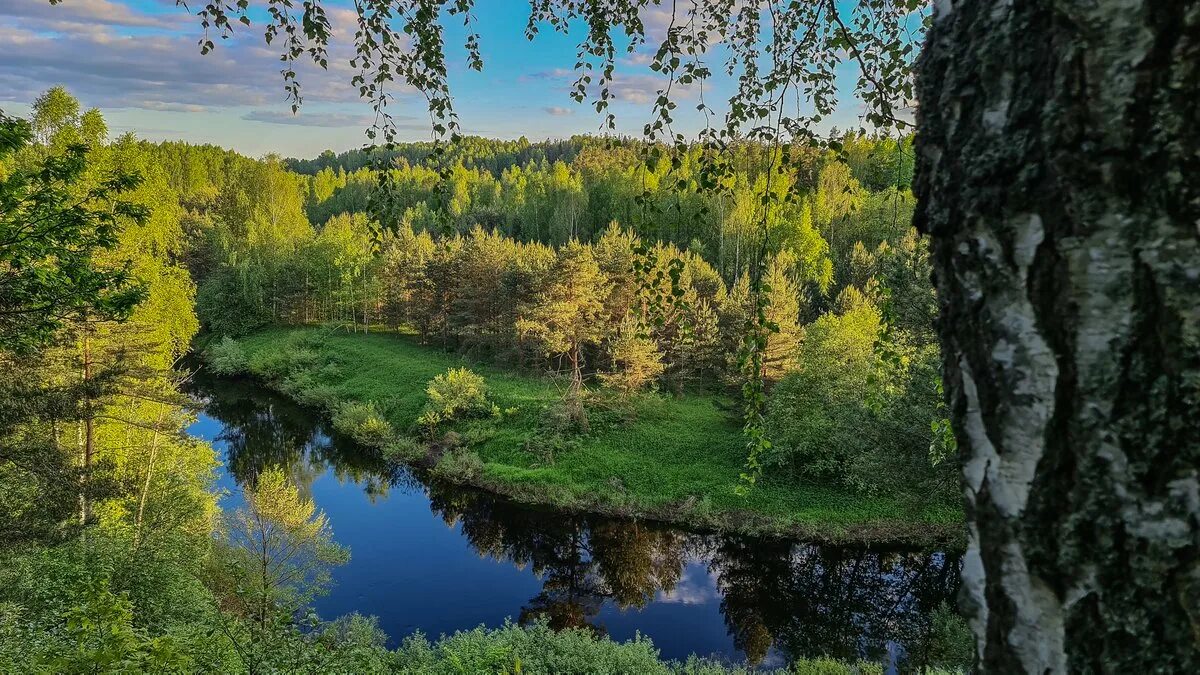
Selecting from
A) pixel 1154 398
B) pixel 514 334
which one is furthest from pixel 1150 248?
pixel 514 334

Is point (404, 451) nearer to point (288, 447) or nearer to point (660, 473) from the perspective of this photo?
point (288, 447)

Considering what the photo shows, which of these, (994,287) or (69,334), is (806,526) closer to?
(69,334)

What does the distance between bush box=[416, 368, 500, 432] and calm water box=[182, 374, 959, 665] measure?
3642 mm

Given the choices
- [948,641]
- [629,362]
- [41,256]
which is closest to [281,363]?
[629,362]

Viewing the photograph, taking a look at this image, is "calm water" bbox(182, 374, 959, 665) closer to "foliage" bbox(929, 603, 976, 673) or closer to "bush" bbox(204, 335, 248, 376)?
"foliage" bbox(929, 603, 976, 673)

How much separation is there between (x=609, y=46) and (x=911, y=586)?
1474 centimetres

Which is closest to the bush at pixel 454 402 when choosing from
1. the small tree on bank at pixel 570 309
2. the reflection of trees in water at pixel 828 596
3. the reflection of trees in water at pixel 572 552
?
the small tree on bank at pixel 570 309

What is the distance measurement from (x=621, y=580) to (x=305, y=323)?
32.2m

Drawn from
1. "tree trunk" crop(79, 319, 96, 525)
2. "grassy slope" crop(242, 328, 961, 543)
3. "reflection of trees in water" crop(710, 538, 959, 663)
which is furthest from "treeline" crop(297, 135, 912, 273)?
"reflection of trees in water" crop(710, 538, 959, 663)

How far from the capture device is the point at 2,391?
7.07 m

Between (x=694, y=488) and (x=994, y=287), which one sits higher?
(x=994, y=287)

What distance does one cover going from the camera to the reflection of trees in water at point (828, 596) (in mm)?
12156

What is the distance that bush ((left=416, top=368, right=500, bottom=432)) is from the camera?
2208 cm

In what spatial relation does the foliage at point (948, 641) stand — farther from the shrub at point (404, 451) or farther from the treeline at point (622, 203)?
the shrub at point (404, 451)
